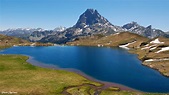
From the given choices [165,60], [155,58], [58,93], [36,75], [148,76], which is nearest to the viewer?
[58,93]

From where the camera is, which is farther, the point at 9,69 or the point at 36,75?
the point at 9,69

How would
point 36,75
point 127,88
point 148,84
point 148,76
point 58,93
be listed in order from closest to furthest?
point 58,93
point 127,88
point 148,84
point 36,75
point 148,76

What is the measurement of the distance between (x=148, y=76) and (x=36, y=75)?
53.4 metres

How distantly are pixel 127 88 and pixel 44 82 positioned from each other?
32568 mm

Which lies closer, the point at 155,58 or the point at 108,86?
the point at 108,86

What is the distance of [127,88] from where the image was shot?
9062 cm

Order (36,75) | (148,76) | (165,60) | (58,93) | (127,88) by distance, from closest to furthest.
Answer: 1. (58,93)
2. (127,88)
3. (36,75)
4. (148,76)
5. (165,60)

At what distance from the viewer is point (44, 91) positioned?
81.3 metres

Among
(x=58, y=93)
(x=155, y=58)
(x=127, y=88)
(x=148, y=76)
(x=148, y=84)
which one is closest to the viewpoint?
(x=58, y=93)

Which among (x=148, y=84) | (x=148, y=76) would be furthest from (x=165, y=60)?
(x=148, y=84)

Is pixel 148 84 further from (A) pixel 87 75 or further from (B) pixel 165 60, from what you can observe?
(B) pixel 165 60

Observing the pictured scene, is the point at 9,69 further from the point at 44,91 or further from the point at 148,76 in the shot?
the point at 148,76

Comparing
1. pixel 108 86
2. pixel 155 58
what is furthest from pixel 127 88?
pixel 155 58

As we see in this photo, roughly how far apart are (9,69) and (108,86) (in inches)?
2144
